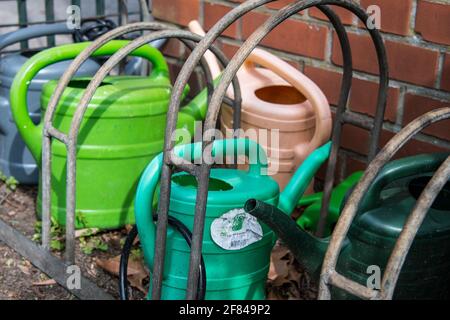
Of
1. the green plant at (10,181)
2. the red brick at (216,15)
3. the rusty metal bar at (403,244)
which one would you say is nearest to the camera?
the rusty metal bar at (403,244)

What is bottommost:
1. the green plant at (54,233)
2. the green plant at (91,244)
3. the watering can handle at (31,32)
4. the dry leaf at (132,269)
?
the green plant at (91,244)

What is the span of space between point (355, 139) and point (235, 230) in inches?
29.9

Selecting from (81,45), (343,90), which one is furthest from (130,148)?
(343,90)

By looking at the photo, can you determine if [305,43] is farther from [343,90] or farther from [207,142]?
[207,142]

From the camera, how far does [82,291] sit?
2.02m

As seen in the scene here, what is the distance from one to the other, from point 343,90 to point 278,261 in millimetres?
520

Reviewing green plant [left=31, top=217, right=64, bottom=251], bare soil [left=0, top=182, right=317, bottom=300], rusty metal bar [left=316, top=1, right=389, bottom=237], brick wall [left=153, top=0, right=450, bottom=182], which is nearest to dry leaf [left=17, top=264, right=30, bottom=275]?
bare soil [left=0, top=182, right=317, bottom=300]

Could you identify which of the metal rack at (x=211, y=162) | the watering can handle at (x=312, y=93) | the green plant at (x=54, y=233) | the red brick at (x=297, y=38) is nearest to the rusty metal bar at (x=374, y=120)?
the metal rack at (x=211, y=162)

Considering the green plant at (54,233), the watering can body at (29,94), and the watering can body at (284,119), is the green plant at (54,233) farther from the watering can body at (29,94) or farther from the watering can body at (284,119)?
the watering can body at (284,119)

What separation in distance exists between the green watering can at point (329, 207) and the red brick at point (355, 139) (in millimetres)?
92

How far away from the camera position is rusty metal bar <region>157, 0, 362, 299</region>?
4.93ft

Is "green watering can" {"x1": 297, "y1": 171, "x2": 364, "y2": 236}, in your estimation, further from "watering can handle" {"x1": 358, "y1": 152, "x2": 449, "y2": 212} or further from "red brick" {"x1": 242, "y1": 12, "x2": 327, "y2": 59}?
"watering can handle" {"x1": 358, "y1": 152, "x2": 449, "y2": 212}

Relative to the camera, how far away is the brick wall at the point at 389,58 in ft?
7.06
